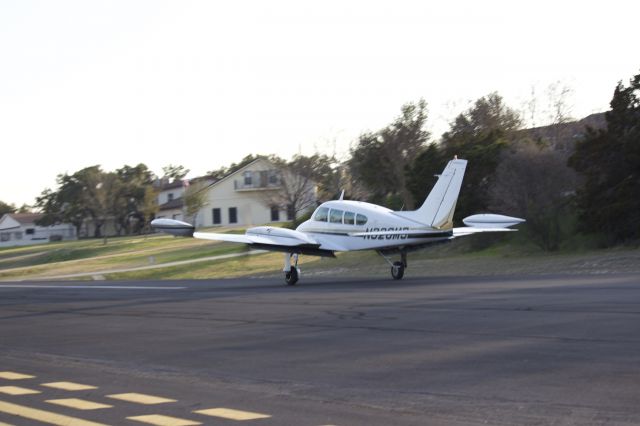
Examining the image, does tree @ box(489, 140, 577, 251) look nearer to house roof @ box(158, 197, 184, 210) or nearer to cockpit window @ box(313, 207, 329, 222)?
cockpit window @ box(313, 207, 329, 222)

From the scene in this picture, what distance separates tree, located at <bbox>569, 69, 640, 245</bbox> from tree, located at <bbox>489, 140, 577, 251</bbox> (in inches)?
69.8

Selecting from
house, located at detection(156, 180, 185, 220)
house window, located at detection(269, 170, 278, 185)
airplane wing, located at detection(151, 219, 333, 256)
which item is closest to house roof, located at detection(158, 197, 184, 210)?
house, located at detection(156, 180, 185, 220)

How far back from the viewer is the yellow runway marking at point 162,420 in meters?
9.20

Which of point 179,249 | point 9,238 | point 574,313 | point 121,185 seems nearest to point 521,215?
point 574,313

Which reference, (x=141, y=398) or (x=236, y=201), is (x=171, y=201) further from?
(x=141, y=398)

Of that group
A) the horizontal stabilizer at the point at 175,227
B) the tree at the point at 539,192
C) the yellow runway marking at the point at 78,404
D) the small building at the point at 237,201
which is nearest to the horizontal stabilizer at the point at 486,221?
the horizontal stabilizer at the point at 175,227

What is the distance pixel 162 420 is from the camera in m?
9.41

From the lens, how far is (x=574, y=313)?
53.7ft

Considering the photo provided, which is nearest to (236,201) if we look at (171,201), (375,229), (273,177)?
(273,177)

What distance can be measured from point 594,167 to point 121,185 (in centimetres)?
8597

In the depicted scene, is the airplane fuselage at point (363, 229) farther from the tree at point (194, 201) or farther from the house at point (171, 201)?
the house at point (171, 201)

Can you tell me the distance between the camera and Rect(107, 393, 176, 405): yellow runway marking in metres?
10.5

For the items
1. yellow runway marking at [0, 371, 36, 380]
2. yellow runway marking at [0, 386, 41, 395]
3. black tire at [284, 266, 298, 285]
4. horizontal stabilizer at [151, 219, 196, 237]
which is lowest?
yellow runway marking at [0, 371, 36, 380]

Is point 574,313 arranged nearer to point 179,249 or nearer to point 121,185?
point 179,249
